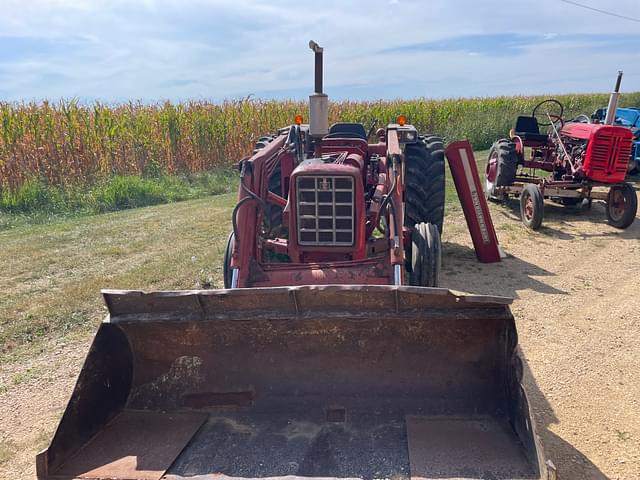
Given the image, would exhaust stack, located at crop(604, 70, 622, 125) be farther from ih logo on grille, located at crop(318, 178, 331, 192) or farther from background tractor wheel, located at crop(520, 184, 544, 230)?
ih logo on grille, located at crop(318, 178, 331, 192)

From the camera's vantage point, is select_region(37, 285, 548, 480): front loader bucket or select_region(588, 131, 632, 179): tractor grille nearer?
select_region(37, 285, 548, 480): front loader bucket

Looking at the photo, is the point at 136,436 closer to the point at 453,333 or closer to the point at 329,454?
the point at 329,454

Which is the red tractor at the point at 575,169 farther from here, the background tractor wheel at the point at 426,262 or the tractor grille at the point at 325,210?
the tractor grille at the point at 325,210

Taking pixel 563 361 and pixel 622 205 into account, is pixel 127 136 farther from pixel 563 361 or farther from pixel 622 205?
pixel 563 361

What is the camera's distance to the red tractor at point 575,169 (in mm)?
7766

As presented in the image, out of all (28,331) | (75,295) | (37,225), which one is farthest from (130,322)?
(37,225)

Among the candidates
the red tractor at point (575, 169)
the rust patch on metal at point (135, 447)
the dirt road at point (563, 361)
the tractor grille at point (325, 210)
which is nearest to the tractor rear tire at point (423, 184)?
the dirt road at point (563, 361)

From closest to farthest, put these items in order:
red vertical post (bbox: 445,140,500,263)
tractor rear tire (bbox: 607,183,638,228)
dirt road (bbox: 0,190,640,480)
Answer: dirt road (bbox: 0,190,640,480), red vertical post (bbox: 445,140,500,263), tractor rear tire (bbox: 607,183,638,228)

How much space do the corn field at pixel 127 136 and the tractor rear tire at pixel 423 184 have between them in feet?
24.8

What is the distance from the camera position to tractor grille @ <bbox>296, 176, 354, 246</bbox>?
369 centimetres

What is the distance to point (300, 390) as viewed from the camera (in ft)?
9.78

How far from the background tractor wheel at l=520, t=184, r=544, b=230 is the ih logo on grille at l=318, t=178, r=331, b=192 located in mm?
4834

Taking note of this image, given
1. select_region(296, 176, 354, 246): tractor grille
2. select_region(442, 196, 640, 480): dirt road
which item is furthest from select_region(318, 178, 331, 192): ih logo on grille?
select_region(442, 196, 640, 480): dirt road

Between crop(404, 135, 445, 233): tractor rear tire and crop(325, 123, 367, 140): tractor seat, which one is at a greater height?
crop(325, 123, 367, 140): tractor seat
